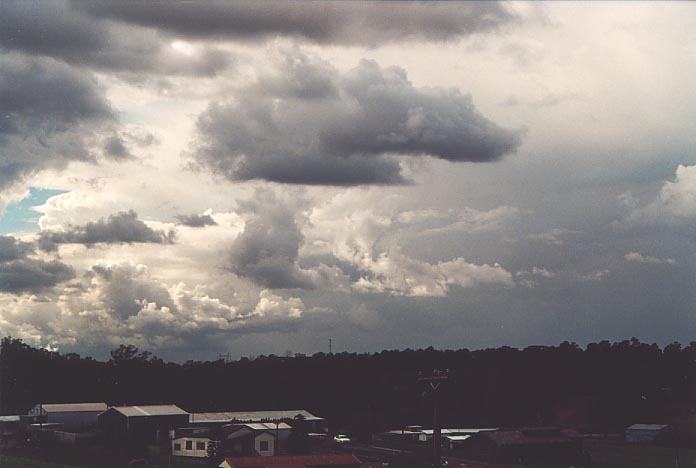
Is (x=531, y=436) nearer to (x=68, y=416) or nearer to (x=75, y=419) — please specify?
(x=75, y=419)

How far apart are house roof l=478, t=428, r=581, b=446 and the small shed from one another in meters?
25.5

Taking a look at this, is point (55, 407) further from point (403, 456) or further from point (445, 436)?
point (403, 456)

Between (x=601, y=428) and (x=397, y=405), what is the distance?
40538 millimetres

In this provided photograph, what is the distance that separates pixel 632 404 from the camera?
171 meters

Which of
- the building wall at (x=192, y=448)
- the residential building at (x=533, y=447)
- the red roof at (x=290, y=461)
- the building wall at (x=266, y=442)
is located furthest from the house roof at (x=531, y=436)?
the building wall at (x=192, y=448)

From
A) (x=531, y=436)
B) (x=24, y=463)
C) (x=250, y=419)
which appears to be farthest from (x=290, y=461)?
(x=250, y=419)

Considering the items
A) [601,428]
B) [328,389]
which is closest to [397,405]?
[328,389]

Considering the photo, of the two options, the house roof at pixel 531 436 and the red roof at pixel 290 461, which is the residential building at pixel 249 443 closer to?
the red roof at pixel 290 461

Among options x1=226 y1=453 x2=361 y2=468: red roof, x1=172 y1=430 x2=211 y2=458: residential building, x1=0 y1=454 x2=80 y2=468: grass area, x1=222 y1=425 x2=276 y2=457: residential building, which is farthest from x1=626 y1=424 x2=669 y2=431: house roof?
x1=0 y1=454 x2=80 y2=468: grass area

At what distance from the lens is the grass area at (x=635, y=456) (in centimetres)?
11319

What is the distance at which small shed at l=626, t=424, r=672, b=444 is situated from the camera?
14571cm

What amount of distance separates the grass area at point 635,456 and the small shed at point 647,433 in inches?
97.3

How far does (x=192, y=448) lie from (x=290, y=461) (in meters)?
25.9

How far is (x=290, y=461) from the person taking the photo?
10100cm
